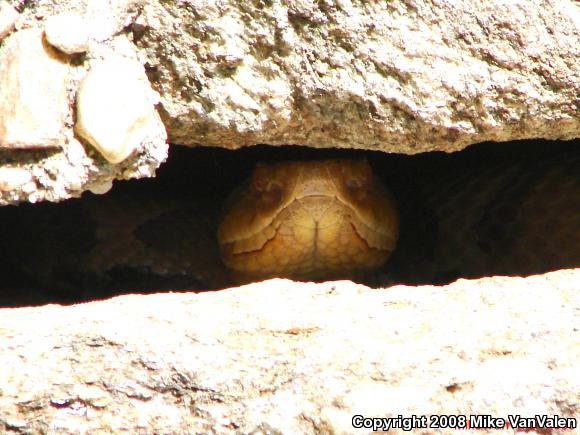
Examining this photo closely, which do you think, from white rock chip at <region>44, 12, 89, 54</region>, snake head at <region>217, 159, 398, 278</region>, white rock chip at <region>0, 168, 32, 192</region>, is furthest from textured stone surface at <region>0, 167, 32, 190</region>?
snake head at <region>217, 159, 398, 278</region>

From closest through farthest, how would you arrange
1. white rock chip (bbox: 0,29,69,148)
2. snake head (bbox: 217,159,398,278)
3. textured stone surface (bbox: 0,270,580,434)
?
1. textured stone surface (bbox: 0,270,580,434)
2. white rock chip (bbox: 0,29,69,148)
3. snake head (bbox: 217,159,398,278)

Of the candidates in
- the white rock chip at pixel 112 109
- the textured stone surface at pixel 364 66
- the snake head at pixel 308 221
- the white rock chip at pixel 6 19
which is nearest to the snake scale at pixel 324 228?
the snake head at pixel 308 221

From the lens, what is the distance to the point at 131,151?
48.9 inches

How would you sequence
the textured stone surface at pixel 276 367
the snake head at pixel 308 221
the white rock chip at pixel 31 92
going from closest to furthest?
the textured stone surface at pixel 276 367, the white rock chip at pixel 31 92, the snake head at pixel 308 221

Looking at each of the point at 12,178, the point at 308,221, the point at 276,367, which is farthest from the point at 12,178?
the point at 308,221

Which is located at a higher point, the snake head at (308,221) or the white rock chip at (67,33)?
the white rock chip at (67,33)

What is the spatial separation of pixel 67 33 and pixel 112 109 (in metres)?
0.13

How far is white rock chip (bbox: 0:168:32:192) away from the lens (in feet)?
3.99

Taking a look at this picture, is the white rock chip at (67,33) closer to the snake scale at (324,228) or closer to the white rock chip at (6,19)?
the white rock chip at (6,19)

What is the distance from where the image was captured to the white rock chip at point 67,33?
122 centimetres

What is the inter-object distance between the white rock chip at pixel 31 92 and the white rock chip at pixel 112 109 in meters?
0.03

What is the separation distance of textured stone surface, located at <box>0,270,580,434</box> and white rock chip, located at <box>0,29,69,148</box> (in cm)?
26

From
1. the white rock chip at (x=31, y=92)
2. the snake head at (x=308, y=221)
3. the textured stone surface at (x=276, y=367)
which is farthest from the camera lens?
the snake head at (x=308, y=221)

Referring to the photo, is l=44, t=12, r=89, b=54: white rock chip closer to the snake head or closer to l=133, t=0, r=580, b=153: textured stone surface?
l=133, t=0, r=580, b=153: textured stone surface
